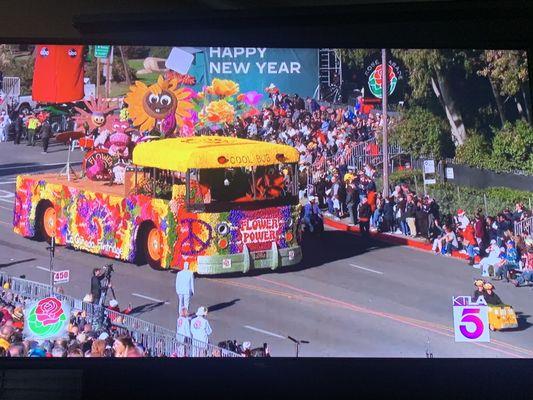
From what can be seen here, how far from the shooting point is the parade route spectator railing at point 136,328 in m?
5.62

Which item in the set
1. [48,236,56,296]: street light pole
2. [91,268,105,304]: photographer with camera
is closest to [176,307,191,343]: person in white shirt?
[91,268,105,304]: photographer with camera

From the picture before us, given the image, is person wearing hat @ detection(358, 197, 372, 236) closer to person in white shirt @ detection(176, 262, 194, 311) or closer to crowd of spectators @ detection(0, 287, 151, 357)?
person in white shirt @ detection(176, 262, 194, 311)

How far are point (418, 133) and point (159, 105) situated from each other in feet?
6.19

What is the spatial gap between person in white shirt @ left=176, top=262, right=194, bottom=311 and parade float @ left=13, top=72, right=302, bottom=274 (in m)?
0.06

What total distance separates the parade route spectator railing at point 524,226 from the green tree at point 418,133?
741mm

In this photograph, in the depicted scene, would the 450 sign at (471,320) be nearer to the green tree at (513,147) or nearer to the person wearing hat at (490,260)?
the person wearing hat at (490,260)

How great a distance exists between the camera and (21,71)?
596 centimetres

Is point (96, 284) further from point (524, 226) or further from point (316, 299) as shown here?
point (524, 226)

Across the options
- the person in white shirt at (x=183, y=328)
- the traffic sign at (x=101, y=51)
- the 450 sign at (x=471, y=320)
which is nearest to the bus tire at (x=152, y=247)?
the person in white shirt at (x=183, y=328)

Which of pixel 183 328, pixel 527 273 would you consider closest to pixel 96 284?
pixel 183 328

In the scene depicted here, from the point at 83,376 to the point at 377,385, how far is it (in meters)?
2.14
